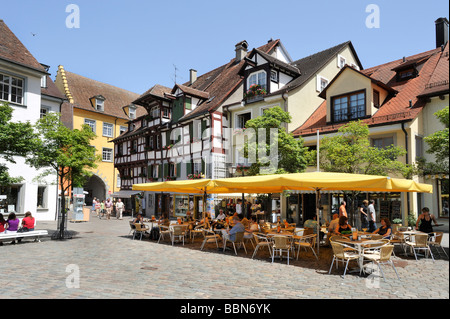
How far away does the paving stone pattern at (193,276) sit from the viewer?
6.14m

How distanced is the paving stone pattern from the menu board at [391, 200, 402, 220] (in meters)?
7.96

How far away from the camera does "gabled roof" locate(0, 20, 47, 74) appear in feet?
63.0

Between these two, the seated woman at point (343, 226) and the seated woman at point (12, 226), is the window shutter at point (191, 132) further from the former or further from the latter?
the seated woman at point (343, 226)

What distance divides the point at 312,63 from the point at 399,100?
29.6 ft

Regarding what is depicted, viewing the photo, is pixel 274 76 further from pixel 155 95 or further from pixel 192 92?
pixel 155 95

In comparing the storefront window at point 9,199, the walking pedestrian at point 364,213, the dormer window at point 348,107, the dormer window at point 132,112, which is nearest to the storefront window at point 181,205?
the storefront window at point 9,199

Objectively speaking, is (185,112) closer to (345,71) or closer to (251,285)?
(345,71)

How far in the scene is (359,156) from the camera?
1491cm

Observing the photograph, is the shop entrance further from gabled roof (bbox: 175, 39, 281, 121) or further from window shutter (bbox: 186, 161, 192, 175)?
window shutter (bbox: 186, 161, 192, 175)

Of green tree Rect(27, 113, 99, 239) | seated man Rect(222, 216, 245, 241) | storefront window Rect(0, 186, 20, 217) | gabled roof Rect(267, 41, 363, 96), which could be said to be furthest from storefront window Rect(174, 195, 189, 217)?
seated man Rect(222, 216, 245, 241)
